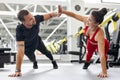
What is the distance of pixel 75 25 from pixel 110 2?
146cm

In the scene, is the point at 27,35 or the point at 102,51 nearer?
the point at 102,51

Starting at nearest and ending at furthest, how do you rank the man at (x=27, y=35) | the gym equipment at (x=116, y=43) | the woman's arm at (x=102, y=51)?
the woman's arm at (x=102, y=51)
the man at (x=27, y=35)
the gym equipment at (x=116, y=43)

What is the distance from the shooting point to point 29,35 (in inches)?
135

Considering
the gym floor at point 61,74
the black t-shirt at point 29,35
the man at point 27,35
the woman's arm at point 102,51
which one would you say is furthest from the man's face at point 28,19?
the woman's arm at point 102,51

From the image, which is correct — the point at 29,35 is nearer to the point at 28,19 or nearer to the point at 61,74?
the point at 28,19

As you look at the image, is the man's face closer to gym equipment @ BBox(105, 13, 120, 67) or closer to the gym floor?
the gym floor

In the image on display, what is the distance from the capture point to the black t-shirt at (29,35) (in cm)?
323

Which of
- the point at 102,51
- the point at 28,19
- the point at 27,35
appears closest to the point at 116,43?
the point at 102,51

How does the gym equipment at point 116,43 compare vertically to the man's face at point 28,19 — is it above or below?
below

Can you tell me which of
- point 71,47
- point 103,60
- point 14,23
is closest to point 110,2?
point 71,47

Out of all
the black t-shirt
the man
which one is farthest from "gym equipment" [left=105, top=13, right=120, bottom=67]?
the black t-shirt

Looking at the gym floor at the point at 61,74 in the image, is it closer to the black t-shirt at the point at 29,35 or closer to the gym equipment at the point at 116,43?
the black t-shirt at the point at 29,35

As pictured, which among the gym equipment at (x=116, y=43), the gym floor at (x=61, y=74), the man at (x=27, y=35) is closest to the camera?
the gym floor at (x=61, y=74)

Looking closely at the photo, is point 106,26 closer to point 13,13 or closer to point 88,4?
point 88,4
